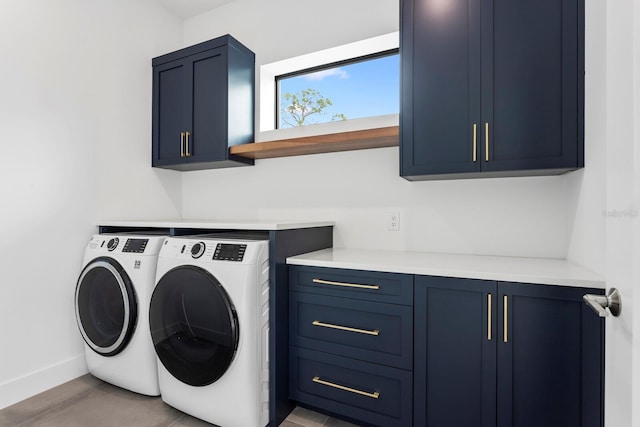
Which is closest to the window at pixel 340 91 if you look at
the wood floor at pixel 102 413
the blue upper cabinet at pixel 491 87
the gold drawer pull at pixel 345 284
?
the blue upper cabinet at pixel 491 87

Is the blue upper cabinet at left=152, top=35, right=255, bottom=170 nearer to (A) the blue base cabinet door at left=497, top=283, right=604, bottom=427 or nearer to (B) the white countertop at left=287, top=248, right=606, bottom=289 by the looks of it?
(B) the white countertop at left=287, top=248, right=606, bottom=289

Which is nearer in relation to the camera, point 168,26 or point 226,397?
point 226,397

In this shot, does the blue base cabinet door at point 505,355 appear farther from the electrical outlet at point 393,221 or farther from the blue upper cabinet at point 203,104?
the blue upper cabinet at point 203,104

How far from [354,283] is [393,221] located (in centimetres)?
70

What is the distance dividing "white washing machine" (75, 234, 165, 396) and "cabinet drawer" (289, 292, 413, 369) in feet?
2.90

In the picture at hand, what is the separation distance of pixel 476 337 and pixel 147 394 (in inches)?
73.3

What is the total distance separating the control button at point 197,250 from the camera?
66.7 inches

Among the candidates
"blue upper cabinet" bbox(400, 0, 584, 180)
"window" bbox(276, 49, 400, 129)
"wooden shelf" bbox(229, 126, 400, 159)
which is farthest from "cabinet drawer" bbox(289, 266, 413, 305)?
"window" bbox(276, 49, 400, 129)

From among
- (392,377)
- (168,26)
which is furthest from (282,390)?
(168,26)

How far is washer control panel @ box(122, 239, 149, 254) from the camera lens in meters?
1.93

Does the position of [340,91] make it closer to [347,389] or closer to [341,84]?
[341,84]

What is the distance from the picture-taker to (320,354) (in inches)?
65.4

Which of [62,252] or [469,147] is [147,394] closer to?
[62,252]

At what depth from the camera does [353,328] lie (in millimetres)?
1584
